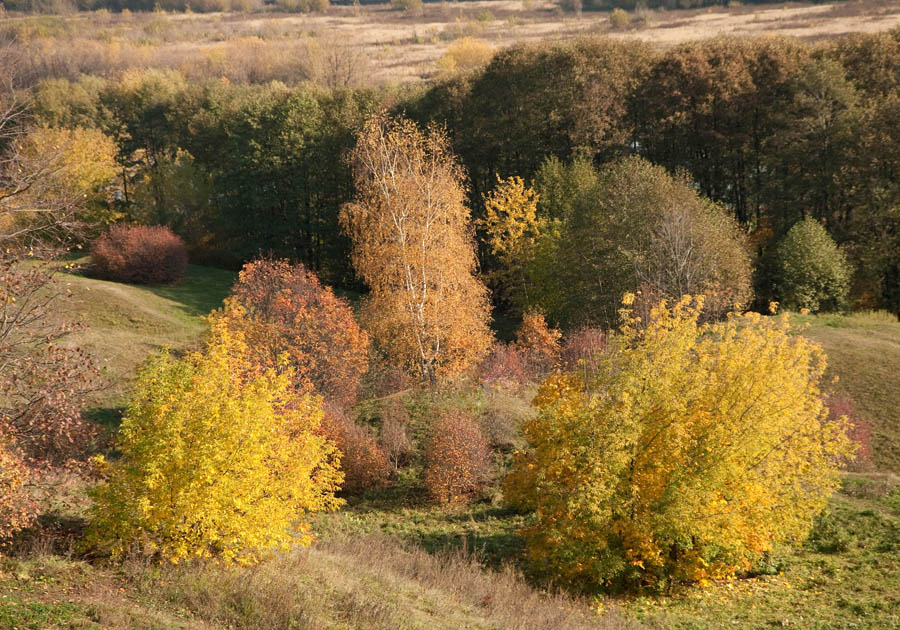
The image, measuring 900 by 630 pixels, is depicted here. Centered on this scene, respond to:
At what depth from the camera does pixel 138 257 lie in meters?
53.8

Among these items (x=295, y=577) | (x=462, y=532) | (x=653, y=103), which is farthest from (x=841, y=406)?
(x=653, y=103)

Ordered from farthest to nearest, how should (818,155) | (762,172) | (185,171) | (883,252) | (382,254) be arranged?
(185,171)
(762,172)
(818,155)
(883,252)
(382,254)

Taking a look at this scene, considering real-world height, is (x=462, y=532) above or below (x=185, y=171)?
below

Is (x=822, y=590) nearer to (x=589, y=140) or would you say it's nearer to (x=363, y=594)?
(x=363, y=594)

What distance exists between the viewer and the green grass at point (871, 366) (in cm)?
2897

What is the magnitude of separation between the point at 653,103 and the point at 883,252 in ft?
67.6

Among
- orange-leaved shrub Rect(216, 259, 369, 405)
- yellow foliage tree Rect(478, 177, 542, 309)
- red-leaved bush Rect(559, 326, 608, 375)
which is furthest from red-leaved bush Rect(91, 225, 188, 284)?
red-leaved bush Rect(559, 326, 608, 375)

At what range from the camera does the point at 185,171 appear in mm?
69188

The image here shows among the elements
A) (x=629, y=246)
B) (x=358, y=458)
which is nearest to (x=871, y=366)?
(x=629, y=246)

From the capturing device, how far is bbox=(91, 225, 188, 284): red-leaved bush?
5369 centimetres

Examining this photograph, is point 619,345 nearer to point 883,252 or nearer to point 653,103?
point 883,252

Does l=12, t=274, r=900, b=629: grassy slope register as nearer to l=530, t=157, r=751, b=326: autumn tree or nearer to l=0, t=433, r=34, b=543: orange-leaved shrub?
l=0, t=433, r=34, b=543: orange-leaved shrub

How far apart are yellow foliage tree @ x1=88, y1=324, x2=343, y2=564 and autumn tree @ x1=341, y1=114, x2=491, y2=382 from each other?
754 inches

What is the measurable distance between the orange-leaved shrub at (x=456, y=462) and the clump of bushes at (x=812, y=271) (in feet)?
91.6
